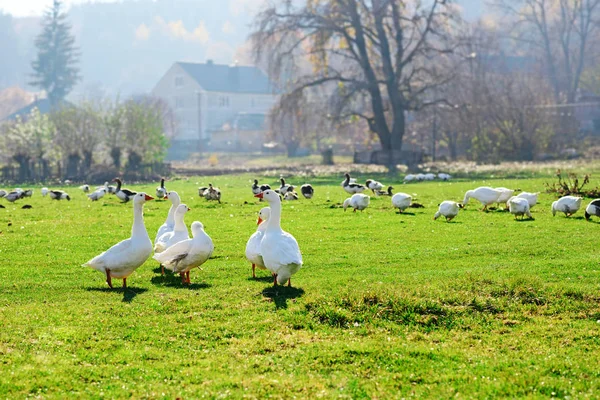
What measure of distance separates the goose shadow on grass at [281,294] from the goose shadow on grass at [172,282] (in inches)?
44.1

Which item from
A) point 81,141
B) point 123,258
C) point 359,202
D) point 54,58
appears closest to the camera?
point 123,258

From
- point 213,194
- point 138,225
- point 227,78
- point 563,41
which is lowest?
point 213,194

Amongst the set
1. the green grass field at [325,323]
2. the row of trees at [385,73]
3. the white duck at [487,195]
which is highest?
the row of trees at [385,73]

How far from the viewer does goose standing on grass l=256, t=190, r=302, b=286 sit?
1144 cm

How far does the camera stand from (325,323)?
1012 centimetres

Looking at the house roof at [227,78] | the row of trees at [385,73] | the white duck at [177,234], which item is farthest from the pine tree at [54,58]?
the white duck at [177,234]

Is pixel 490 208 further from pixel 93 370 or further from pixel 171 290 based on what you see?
pixel 93 370

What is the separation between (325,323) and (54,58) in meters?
118

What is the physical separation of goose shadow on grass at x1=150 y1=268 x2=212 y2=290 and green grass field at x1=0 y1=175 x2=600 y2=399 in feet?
0.10

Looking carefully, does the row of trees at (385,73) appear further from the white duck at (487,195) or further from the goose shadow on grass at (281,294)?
the goose shadow on grass at (281,294)

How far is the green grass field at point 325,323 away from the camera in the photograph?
313 inches

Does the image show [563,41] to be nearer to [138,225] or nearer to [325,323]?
[138,225]

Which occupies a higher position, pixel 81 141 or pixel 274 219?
pixel 81 141

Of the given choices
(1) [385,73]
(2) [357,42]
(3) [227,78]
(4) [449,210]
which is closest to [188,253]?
(4) [449,210]
